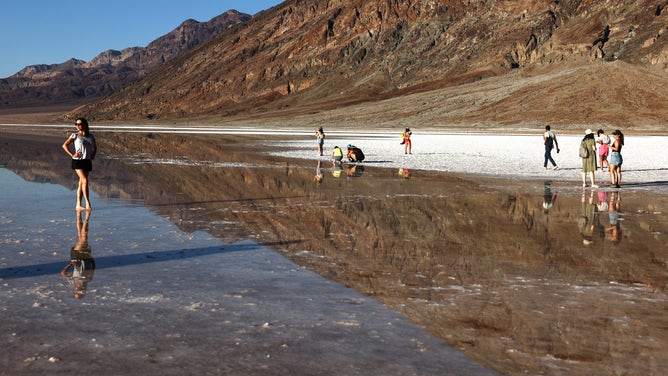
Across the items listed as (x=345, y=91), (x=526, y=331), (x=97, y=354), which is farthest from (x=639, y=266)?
(x=345, y=91)

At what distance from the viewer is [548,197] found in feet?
52.6

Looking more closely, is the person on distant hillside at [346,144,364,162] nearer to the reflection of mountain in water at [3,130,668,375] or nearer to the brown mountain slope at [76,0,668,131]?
the reflection of mountain in water at [3,130,668,375]

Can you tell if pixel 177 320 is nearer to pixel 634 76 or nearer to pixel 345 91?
pixel 634 76

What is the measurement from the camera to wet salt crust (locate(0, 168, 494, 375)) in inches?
207

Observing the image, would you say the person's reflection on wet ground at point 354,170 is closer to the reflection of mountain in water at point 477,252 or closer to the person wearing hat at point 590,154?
the reflection of mountain in water at point 477,252

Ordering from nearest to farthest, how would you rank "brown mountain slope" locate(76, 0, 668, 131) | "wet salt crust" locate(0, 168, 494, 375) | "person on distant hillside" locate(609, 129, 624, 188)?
"wet salt crust" locate(0, 168, 494, 375) < "person on distant hillside" locate(609, 129, 624, 188) < "brown mountain slope" locate(76, 0, 668, 131)

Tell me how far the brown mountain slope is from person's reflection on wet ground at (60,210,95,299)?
264 ft

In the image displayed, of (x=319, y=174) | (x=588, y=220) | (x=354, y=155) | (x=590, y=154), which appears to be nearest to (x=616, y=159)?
(x=590, y=154)

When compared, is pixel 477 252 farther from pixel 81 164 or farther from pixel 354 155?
pixel 354 155

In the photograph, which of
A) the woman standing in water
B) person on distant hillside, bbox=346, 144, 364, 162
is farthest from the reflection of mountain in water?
person on distant hillside, bbox=346, 144, 364, 162

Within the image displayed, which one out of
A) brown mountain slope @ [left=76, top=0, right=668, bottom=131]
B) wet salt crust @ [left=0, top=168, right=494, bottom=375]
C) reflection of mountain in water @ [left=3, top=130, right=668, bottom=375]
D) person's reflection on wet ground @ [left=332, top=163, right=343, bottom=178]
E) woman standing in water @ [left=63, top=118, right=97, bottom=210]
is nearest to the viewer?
wet salt crust @ [left=0, top=168, right=494, bottom=375]

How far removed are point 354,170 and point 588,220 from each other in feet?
40.7

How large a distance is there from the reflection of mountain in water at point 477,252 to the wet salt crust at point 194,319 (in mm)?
497

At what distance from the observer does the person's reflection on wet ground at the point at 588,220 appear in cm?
1076
